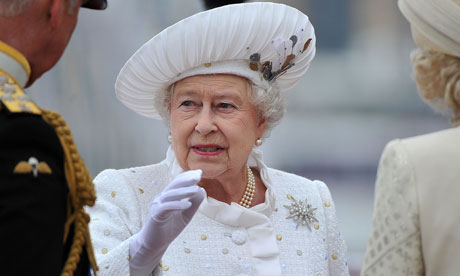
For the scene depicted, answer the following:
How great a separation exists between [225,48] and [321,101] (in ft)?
13.6

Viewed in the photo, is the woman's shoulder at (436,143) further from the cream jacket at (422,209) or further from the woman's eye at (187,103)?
the woman's eye at (187,103)

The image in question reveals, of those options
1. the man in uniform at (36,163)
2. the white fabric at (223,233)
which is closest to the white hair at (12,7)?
the man in uniform at (36,163)

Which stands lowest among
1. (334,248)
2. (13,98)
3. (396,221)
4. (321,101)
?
(321,101)

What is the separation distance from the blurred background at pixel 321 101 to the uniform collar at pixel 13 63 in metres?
3.99

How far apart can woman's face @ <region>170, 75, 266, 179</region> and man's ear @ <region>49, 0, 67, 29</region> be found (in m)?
1.32

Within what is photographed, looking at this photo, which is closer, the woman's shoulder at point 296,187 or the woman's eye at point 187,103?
the woman's eye at point 187,103

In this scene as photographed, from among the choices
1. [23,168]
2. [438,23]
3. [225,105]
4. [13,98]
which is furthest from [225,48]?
[23,168]

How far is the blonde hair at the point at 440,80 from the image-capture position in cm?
210

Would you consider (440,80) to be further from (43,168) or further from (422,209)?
(43,168)

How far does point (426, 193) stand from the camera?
200cm

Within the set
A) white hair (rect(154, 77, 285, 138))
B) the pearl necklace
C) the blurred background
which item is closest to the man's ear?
white hair (rect(154, 77, 285, 138))

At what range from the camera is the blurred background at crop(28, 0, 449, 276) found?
19.6 feet

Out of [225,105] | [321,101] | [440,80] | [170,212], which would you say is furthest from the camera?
[321,101]

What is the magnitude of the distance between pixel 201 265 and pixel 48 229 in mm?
1370
